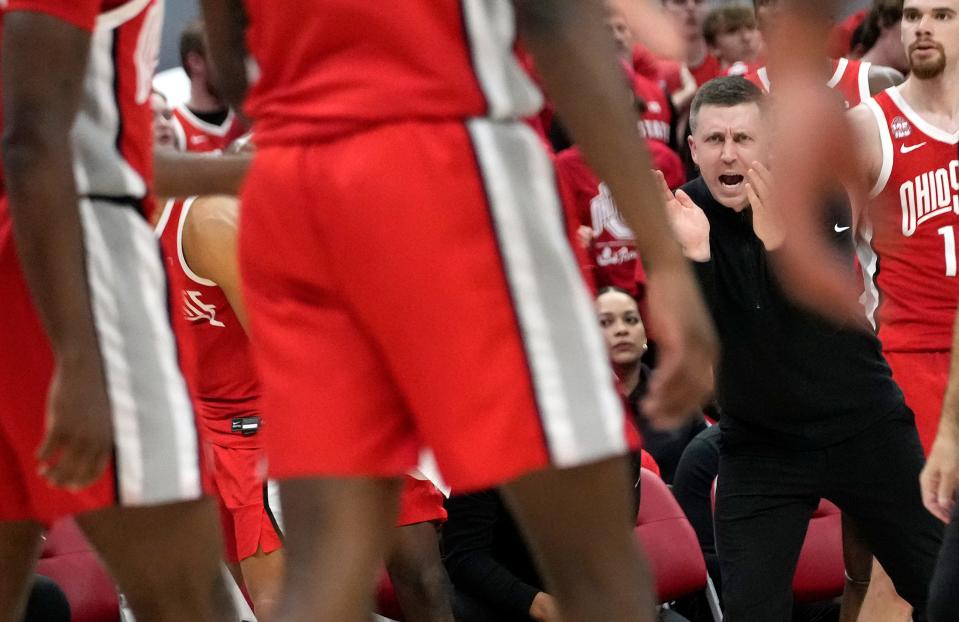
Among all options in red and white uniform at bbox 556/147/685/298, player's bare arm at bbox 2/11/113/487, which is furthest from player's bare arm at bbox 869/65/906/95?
player's bare arm at bbox 2/11/113/487

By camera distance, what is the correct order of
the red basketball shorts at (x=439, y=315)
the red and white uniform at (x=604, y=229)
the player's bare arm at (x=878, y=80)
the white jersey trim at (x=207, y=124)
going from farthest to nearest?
the white jersey trim at (x=207, y=124), the red and white uniform at (x=604, y=229), the player's bare arm at (x=878, y=80), the red basketball shorts at (x=439, y=315)

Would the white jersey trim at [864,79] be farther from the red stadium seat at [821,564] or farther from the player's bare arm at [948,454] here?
the player's bare arm at [948,454]

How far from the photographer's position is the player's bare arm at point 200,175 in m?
3.24

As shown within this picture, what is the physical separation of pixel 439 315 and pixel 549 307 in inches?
5.6

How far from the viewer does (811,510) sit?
4.88 meters

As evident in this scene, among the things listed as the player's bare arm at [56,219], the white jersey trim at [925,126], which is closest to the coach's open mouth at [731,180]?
the white jersey trim at [925,126]

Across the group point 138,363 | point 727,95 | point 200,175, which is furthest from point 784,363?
point 138,363

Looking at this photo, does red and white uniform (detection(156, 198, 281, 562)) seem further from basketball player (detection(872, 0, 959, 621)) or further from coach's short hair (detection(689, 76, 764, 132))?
basketball player (detection(872, 0, 959, 621))

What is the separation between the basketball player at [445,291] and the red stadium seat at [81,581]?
3.17 meters

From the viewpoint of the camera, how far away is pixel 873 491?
→ 15.3 ft

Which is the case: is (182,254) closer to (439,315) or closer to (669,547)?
(669,547)

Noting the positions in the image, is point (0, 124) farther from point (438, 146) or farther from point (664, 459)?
point (664, 459)

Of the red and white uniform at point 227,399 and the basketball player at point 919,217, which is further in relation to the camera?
the basketball player at point 919,217

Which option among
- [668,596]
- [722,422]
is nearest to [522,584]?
A: [668,596]
